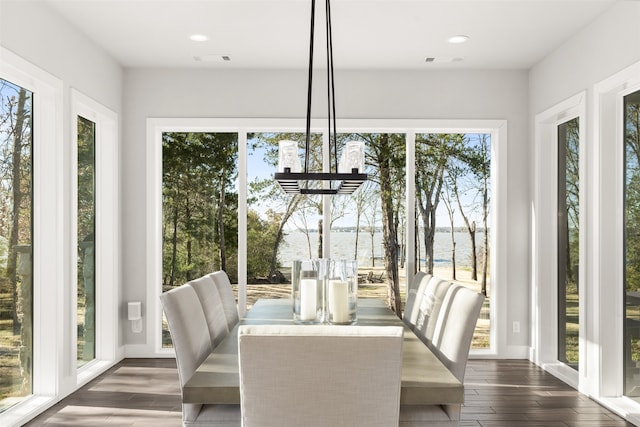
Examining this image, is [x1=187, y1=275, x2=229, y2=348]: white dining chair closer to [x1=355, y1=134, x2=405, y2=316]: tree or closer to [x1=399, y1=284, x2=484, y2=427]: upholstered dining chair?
[x1=399, y1=284, x2=484, y2=427]: upholstered dining chair

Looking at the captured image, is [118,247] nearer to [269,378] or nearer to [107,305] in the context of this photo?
[107,305]

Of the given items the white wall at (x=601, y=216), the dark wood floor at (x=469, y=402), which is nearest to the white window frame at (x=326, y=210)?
the dark wood floor at (x=469, y=402)

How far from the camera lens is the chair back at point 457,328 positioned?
7.46ft

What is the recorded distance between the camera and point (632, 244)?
11.7ft

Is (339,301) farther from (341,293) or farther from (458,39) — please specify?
(458,39)

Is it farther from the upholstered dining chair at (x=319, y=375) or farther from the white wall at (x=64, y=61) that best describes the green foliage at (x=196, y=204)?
the upholstered dining chair at (x=319, y=375)

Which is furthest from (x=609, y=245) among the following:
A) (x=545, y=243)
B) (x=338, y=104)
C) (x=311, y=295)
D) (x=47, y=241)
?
(x=47, y=241)

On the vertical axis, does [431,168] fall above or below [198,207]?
above

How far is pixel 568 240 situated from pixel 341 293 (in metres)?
2.61

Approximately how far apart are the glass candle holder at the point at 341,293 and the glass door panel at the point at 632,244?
1991 millimetres

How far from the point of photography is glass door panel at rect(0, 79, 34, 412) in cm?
329

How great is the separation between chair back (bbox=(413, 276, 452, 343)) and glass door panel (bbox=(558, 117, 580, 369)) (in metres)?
1.88

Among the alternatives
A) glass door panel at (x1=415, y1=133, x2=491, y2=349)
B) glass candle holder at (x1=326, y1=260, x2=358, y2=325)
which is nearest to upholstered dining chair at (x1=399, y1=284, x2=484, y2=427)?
glass candle holder at (x1=326, y1=260, x2=358, y2=325)

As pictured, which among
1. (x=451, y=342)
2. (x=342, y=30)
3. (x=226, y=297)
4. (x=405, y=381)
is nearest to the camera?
(x=405, y=381)
